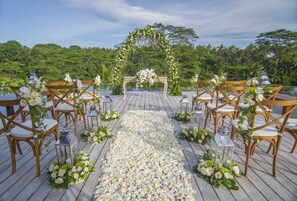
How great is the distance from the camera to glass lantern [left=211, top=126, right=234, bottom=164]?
1813mm

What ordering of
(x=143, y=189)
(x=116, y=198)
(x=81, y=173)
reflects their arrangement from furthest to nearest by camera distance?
(x=81, y=173) < (x=143, y=189) < (x=116, y=198)

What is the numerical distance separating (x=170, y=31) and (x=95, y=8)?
16.8 metres

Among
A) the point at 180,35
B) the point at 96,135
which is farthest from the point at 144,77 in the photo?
the point at 180,35

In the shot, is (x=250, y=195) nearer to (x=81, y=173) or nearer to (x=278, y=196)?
(x=278, y=196)

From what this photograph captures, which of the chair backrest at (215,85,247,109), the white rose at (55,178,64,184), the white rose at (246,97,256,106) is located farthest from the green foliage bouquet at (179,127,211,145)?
the white rose at (55,178,64,184)

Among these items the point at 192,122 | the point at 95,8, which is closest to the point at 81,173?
the point at 192,122

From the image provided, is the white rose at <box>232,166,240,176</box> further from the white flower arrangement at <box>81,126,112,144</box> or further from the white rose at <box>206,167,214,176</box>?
the white flower arrangement at <box>81,126,112,144</box>

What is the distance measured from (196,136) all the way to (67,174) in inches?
75.4

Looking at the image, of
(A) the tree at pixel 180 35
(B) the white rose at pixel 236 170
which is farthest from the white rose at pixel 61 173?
(A) the tree at pixel 180 35

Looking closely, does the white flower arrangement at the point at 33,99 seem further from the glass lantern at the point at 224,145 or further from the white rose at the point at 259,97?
the white rose at the point at 259,97

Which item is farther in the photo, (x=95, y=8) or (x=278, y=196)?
(x=95, y=8)

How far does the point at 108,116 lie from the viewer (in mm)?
3754

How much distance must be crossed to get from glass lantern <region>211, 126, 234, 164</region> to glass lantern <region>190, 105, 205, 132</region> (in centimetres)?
87

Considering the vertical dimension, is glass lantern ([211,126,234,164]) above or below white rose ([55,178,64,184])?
above
